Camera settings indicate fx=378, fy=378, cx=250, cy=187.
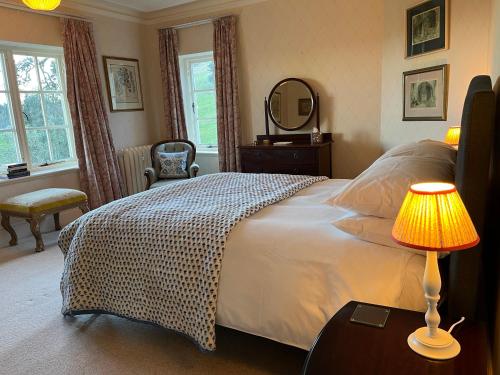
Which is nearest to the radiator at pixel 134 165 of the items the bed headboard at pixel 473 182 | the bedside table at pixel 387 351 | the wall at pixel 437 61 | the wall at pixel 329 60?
the wall at pixel 329 60

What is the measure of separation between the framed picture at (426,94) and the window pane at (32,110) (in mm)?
3935

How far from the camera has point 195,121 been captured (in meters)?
5.45

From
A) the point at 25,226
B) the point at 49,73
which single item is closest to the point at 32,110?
the point at 49,73

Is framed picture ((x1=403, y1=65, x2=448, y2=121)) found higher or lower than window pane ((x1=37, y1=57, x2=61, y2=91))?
lower

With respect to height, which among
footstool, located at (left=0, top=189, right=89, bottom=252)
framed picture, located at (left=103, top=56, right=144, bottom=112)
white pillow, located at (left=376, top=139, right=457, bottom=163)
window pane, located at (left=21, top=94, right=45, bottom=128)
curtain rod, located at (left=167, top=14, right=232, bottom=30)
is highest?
curtain rod, located at (left=167, top=14, right=232, bottom=30)

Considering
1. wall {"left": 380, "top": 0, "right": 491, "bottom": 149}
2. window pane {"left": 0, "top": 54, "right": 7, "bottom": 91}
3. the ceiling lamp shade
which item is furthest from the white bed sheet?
window pane {"left": 0, "top": 54, "right": 7, "bottom": 91}

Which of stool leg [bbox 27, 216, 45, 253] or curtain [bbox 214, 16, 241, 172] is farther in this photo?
curtain [bbox 214, 16, 241, 172]

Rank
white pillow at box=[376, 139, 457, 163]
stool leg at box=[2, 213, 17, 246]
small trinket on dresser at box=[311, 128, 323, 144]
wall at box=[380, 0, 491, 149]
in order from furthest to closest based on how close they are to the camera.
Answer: small trinket on dresser at box=[311, 128, 323, 144] → stool leg at box=[2, 213, 17, 246] → wall at box=[380, 0, 491, 149] → white pillow at box=[376, 139, 457, 163]

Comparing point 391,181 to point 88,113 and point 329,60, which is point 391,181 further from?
point 88,113

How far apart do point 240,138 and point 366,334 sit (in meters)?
3.82

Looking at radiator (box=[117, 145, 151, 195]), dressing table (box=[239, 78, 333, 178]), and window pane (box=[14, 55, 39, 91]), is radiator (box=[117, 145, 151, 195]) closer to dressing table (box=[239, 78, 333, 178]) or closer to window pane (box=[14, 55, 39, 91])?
window pane (box=[14, 55, 39, 91])

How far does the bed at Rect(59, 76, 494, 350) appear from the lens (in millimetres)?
1229

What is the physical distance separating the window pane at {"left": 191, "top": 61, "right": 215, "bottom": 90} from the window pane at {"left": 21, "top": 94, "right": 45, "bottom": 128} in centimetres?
199

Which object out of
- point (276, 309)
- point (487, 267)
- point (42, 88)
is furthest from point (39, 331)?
point (42, 88)
